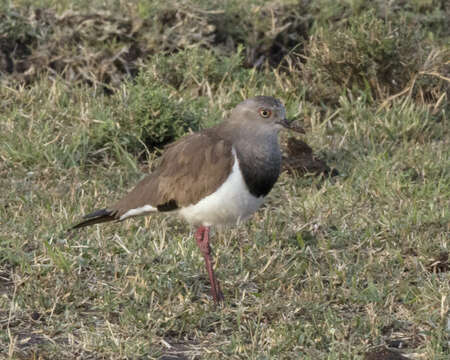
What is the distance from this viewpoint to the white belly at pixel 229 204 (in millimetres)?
5117

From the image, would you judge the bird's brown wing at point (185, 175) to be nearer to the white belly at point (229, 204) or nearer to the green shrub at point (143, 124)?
the white belly at point (229, 204)

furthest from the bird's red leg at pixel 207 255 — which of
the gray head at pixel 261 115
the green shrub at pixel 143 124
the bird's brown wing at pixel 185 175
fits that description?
the green shrub at pixel 143 124

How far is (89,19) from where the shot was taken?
830 centimetres

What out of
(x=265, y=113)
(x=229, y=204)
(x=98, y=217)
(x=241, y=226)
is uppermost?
(x=265, y=113)

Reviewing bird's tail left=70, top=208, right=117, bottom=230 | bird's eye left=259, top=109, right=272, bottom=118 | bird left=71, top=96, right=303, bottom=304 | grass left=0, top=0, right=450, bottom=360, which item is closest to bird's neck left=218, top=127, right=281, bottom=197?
bird left=71, top=96, right=303, bottom=304

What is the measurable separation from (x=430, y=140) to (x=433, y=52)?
92cm

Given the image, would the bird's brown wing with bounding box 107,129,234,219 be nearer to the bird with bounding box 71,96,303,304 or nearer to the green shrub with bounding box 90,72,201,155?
the bird with bounding box 71,96,303,304

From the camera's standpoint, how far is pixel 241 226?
619 cm

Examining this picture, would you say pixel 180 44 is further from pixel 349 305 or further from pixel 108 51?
pixel 349 305

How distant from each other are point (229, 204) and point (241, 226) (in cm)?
107

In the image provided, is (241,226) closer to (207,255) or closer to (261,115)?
(207,255)

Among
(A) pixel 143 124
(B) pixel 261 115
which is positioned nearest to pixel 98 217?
(B) pixel 261 115

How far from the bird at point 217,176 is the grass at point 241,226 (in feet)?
1.06

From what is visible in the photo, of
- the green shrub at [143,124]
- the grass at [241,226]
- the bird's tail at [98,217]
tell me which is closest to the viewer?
the grass at [241,226]
